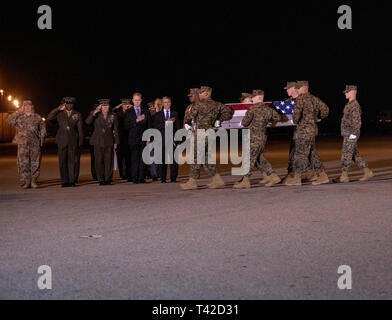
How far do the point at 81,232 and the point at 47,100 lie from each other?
297ft

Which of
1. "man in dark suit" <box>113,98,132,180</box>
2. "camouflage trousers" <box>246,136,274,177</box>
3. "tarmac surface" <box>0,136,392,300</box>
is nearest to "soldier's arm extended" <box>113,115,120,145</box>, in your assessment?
"man in dark suit" <box>113,98,132,180</box>

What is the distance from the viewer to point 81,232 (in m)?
10.1

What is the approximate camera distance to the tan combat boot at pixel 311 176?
15.9m

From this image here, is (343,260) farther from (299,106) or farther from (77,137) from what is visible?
(77,137)

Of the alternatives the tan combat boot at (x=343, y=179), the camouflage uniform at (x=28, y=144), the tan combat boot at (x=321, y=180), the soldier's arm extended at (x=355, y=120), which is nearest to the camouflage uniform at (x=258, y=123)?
the tan combat boot at (x=321, y=180)

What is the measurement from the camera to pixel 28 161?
16344 millimetres

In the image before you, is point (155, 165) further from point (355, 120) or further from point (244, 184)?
point (355, 120)

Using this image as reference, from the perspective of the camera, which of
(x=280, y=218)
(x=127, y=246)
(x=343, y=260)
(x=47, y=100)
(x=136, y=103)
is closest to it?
(x=343, y=260)

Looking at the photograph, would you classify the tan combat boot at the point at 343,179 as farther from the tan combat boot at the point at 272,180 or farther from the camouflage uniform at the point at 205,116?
the camouflage uniform at the point at 205,116

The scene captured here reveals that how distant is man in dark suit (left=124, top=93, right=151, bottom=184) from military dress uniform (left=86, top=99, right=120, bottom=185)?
1.27ft

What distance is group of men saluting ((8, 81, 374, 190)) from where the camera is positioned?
1530cm

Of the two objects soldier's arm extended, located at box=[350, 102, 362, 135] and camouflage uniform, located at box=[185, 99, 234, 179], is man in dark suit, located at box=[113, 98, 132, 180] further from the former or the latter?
soldier's arm extended, located at box=[350, 102, 362, 135]
